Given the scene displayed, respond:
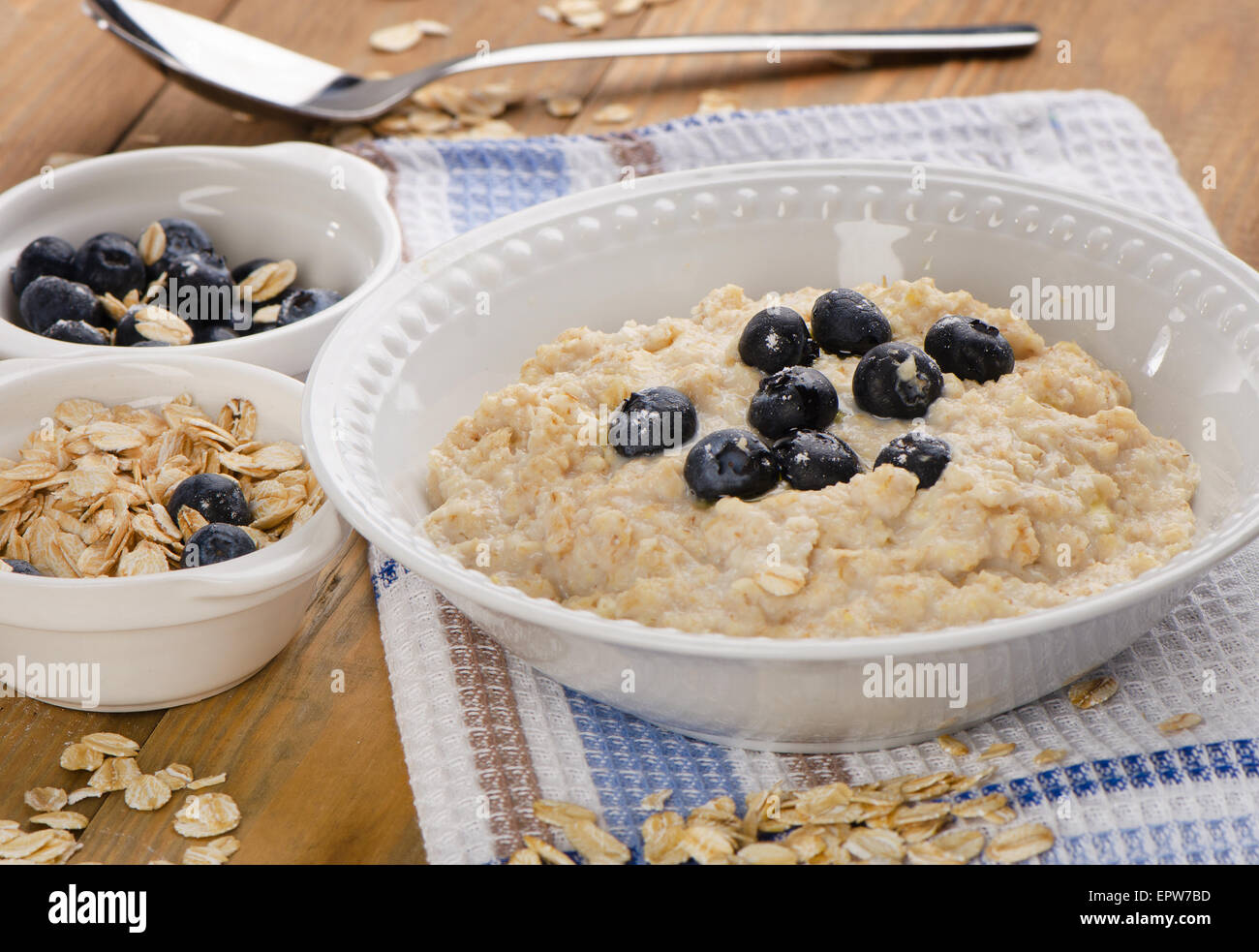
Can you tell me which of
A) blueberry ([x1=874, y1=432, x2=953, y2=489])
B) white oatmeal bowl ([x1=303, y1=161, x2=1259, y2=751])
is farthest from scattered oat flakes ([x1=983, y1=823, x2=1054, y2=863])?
blueberry ([x1=874, y1=432, x2=953, y2=489])

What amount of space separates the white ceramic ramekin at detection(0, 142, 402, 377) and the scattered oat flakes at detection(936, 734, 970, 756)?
44.4 inches

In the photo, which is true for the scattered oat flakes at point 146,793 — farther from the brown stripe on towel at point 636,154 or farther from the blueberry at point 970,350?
the brown stripe on towel at point 636,154

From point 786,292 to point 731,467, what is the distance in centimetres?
60

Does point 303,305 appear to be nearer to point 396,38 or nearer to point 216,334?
point 216,334

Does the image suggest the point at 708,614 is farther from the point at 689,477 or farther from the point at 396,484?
the point at 396,484

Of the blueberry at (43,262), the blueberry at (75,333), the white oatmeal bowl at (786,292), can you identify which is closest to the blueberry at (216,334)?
the blueberry at (75,333)

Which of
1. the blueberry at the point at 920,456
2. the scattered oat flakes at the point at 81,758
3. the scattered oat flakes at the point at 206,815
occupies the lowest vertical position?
the scattered oat flakes at the point at 81,758

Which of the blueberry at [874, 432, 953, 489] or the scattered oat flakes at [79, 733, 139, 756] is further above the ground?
the blueberry at [874, 432, 953, 489]

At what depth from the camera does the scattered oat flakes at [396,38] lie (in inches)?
110

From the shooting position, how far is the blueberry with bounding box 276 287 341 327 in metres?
2.00

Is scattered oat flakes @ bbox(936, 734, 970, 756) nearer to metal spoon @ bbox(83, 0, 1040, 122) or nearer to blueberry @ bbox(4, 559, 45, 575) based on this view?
blueberry @ bbox(4, 559, 45, 575)

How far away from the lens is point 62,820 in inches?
54.2

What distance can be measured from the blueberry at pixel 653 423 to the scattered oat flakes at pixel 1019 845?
54 centimetres

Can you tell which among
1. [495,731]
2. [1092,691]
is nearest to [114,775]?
[495,731]
